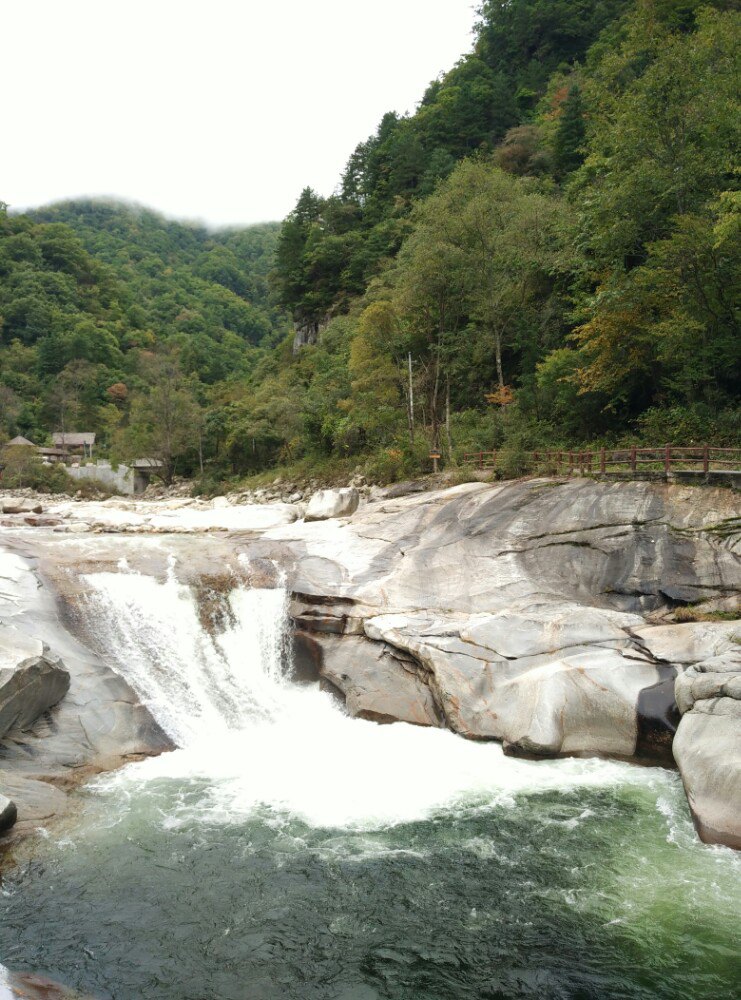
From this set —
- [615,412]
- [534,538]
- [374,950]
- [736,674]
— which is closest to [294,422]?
[615,412]

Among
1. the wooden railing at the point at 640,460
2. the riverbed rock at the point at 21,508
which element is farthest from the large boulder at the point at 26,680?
the riverbed rock at the point at 21,508

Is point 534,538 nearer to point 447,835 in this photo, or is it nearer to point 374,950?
point 447,835

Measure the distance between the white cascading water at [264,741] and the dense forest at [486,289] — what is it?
33.5ft

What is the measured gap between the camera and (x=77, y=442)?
63125 millimetres

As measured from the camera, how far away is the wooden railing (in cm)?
1742

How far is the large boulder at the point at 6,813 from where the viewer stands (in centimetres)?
1059

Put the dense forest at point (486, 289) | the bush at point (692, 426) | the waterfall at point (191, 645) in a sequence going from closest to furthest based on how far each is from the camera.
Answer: the waterfall at point (191, 645)
the bush at point (692, 426)
the dense forest at point (486, 289)

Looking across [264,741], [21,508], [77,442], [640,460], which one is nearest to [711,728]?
[640,460]

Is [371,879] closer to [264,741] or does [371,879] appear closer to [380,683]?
[264,741]

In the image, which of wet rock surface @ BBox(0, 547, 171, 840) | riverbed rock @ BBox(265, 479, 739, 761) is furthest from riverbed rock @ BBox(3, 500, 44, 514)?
riverbed rock @ BBox(265, 479, 739, 761)

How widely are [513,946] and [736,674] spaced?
6.62 m

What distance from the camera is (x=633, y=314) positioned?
22.4m

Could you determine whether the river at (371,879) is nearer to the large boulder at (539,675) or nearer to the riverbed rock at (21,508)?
the large boulder at (539,675)

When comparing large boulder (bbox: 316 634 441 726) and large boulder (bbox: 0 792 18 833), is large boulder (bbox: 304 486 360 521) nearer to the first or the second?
large boulder (bbox: 316 634 441 726)
